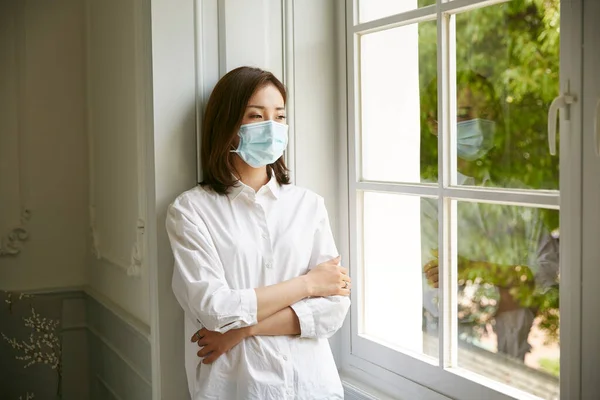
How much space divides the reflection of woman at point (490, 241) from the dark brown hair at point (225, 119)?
53cm

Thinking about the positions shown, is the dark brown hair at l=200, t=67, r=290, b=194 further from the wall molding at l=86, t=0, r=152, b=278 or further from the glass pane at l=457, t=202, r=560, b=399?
the glass pane at l=457, t=202, r=560, b=399

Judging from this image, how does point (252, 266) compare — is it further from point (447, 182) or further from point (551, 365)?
point (551, 365)

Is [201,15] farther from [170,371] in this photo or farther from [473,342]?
[473,342]

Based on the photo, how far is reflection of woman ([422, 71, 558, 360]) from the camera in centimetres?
154

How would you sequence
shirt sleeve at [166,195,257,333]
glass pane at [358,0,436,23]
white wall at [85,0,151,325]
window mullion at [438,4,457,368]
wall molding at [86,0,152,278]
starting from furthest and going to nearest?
1. white wall at [85,0,151,325]
2. wall molding at [86,0,152,278]
3. glass pane at [358,0,436,23]
4. window mullion at [438,4,457,368]
5. shirt sleeve at [166,195,257,333]

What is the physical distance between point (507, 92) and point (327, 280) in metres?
0.66

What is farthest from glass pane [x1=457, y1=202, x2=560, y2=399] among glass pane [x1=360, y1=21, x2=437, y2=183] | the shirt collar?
the shirt collar

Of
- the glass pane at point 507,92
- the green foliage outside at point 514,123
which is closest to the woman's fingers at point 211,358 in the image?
the green foliage outside at point 514,123

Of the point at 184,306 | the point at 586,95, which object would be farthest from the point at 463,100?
the point at 184,306

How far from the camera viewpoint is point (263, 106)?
1814 mm

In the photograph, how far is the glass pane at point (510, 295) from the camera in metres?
1.49

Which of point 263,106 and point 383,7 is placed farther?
point 383,7

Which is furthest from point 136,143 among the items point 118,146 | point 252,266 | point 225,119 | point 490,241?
point 490,241

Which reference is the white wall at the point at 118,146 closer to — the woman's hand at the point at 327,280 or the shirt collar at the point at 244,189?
the shirt collar at the point at 244,189
